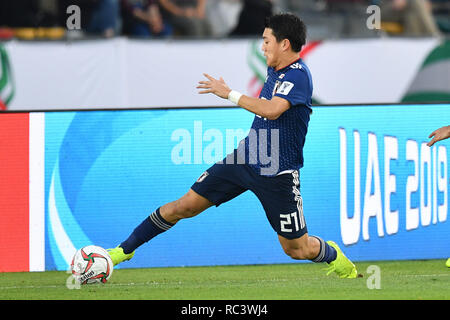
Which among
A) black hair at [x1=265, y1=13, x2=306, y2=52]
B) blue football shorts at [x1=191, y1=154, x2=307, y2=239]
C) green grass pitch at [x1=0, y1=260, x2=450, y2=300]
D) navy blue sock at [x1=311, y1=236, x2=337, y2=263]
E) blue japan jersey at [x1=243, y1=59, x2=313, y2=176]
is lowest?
green grass pitch at [x1=0, y1=260, x2=450, y2=300]

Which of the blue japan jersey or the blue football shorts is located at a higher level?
the blue japan jersey

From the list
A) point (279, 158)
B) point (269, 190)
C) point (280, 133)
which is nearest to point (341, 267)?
point (269, 190)

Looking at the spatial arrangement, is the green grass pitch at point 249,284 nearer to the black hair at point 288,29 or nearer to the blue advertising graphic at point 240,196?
the blue advertising graphic at point 240,196

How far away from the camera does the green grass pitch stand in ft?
22.7

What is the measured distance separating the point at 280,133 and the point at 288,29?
82 centimetres

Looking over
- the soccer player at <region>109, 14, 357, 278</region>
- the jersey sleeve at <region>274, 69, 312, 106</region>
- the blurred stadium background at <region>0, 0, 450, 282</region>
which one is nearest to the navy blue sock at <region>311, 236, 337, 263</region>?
the soccer player at <region>109, 14, 357, 278</region>

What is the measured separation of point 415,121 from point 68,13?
6.89 m

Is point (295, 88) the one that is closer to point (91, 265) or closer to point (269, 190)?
point (269, 190)

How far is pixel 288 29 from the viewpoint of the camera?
7.35 m

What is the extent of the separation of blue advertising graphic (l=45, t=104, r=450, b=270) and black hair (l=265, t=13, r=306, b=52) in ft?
6.60

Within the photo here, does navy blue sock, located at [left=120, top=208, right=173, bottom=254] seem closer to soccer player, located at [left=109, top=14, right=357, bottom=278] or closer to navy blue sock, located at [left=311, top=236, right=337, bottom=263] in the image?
soccer player, located at [left=109, top=14, right=357, bottom=278]

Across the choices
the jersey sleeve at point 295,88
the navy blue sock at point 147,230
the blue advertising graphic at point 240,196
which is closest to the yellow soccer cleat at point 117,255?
the navy blue sock at point 147,230

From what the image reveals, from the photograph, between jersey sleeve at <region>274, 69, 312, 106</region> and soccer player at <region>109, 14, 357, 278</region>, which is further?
soccer player at <region>109, 14, 357, 278</region>
